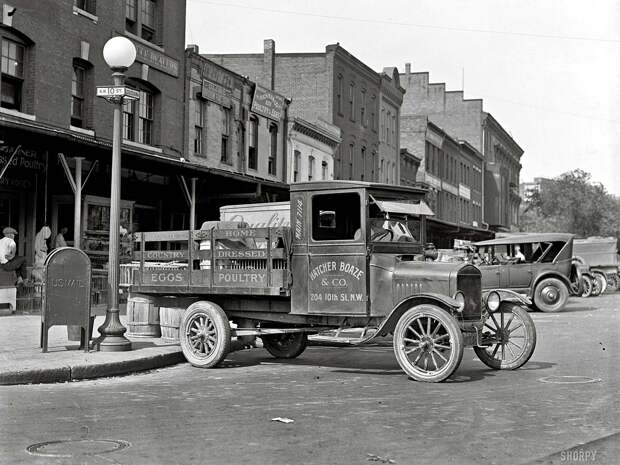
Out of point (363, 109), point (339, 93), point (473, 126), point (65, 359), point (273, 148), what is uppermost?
point (473, 126)

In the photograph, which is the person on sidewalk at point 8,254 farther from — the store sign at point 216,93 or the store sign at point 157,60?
the store sign at point 216,93

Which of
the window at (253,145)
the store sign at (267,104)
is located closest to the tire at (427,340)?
the window at (253,145)

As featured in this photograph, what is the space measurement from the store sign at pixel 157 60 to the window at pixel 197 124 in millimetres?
1466

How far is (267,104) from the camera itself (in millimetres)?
32250

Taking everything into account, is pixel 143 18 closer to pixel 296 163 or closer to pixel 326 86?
pixel 296 163

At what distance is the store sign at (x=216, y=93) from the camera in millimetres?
27547

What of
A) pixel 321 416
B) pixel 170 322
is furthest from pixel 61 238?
pixel 321 416

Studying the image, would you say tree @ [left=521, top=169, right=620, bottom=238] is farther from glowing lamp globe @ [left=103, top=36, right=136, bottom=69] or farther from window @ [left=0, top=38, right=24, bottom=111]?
glowing lamp globe @ [left=103, top=36, right=136, bottom=69]

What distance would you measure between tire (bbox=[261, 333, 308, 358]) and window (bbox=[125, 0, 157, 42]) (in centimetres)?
1511

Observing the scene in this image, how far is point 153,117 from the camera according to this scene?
25.0 m

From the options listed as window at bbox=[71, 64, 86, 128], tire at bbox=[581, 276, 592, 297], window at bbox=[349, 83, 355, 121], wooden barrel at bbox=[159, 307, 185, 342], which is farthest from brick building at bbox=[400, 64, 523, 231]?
wooden barrel at bbox=[159, 307, 185, 342]

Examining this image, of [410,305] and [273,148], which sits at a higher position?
[273,148]

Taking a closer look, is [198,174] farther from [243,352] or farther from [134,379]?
[134,379]

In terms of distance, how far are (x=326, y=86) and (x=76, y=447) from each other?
121 feet
